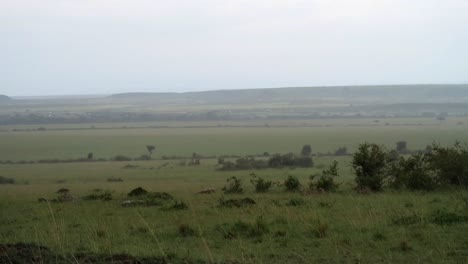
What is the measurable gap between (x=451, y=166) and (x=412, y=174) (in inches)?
44.8

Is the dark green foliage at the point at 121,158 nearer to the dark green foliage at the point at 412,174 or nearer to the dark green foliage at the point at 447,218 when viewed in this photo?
the dark green foliage at the point at 412,174

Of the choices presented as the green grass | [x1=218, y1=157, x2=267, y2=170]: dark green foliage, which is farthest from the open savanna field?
the green grass

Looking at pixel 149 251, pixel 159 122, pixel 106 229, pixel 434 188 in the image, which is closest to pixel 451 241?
pixel 149 251

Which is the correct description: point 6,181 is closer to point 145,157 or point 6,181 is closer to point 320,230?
point 145,157

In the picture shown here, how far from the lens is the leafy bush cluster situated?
16.1m

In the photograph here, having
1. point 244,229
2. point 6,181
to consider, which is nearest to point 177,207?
point 244,229

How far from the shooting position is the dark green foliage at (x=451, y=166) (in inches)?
630

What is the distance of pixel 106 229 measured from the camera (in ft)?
33.1

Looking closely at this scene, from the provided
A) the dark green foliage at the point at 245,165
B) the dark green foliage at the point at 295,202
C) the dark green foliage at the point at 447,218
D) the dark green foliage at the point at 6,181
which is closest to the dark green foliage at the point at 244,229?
the dark green foliage at the point at 447,218

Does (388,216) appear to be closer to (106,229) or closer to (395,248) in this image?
(395,248)

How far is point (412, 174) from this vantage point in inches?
648

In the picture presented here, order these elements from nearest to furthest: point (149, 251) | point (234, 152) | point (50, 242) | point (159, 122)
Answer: point (149, 251) → point (50, 242) → point (234, 152) → point (159, 122)

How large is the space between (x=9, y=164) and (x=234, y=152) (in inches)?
908

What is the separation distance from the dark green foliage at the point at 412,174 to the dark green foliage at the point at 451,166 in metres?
0.25
